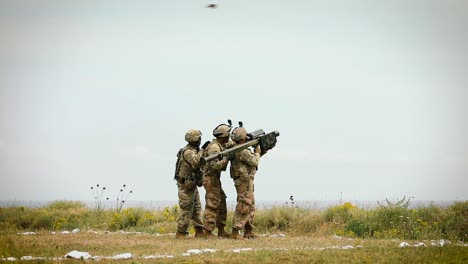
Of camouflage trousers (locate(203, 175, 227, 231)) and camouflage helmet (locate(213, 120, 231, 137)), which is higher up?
camouflage helmet (locate(213, 120, 231, 137))

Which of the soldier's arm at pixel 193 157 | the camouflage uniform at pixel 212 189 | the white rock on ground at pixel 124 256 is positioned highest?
the soldier's arm at pixel 193 157

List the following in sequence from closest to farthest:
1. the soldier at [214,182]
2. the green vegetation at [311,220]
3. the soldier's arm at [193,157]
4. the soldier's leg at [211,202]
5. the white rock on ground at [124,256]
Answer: the white rock on ground at [124,256] → the soldier's arm at [193,157] → the soldier at [214,182] → the soldier's leg at [211,202] → the green vegetation at [311,220]

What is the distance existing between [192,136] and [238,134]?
1271mm

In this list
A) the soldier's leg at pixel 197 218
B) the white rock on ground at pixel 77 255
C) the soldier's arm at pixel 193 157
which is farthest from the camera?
the soldier's leg at pixel 197 218

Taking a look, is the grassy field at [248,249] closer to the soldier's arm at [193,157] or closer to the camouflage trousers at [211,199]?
the camouflage trousers at [211,199]

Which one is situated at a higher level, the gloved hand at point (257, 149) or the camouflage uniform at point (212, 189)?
the gloved hand at point (257, 149)

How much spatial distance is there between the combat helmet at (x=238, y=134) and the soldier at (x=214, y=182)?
20 cm

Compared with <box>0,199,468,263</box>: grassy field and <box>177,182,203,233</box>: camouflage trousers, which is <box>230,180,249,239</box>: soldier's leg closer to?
<box>0,199,468,263</box>: grassy field

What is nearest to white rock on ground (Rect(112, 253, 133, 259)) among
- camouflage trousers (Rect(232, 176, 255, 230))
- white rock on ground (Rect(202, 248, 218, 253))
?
white rock on ground (Rect(202, 248, 218, 253))

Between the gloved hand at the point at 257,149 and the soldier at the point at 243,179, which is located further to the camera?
the gloved hand at the point at 257,149

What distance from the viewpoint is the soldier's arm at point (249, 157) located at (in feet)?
57.1

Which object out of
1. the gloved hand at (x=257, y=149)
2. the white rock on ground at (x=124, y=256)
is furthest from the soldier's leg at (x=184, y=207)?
the white rock on ground at (x=124, y=256)

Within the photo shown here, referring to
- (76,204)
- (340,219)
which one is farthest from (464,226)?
(76,204)

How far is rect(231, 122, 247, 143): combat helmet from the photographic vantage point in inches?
694
